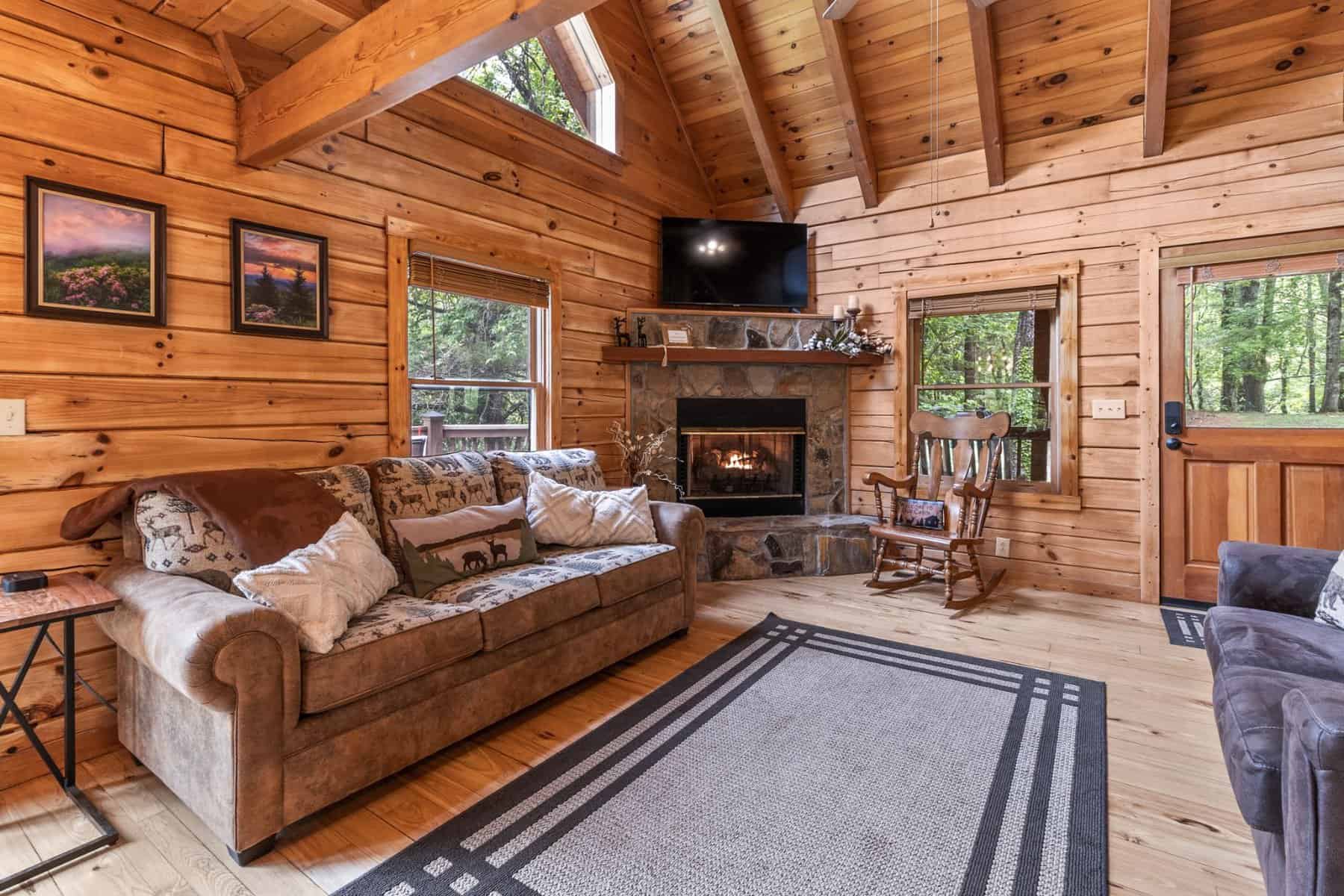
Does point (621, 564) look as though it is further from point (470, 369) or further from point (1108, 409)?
point (1108, 409)

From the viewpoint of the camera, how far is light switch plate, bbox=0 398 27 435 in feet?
6.57

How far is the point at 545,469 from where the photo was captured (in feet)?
11.2

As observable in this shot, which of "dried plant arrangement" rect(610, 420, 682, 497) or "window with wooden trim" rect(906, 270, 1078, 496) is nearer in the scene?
"window with wooden trim" rect(906, 270, 1078, 496)

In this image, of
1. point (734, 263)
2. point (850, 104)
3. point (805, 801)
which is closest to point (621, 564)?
point (805, 801)

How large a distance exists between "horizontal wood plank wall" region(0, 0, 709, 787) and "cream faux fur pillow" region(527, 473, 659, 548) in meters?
0.78

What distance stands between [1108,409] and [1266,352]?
77 centimetres

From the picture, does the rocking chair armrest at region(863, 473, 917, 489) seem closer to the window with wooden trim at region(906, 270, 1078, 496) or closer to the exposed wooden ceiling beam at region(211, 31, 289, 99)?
the window with wooden trim at region(906, 270, 1078, 496)

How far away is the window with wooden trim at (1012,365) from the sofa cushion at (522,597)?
297 cm

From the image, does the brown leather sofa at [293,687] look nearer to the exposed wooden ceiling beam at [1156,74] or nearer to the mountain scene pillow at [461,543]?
the mountain scene pillow at [461,543]

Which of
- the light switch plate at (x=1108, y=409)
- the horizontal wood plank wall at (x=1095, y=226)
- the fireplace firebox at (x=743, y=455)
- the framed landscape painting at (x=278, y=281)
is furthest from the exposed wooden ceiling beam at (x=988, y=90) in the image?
the framed landscape painting at (x=278, y=281)

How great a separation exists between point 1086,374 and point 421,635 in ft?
13.2

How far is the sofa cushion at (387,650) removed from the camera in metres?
1.74

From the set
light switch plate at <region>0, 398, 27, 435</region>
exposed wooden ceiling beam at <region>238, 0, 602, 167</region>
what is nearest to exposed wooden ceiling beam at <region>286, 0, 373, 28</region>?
exposed wooden ceiling beam at <region>238, 0, 602, 167</region>

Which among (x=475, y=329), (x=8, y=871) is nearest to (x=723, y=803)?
(x=8, y=871)
